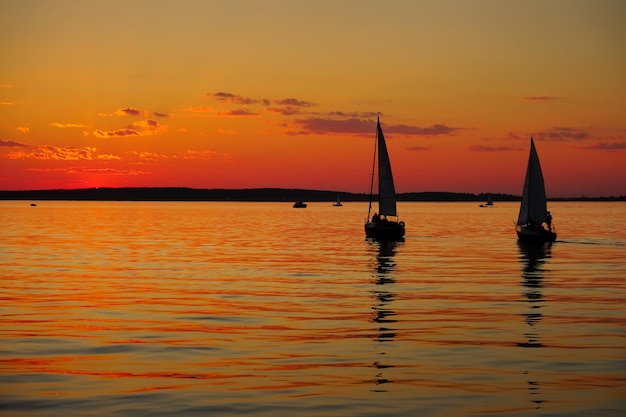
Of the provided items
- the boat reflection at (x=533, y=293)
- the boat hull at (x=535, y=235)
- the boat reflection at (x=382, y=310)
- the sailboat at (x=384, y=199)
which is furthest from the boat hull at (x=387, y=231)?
the boat reflection at (x=382, y=310)

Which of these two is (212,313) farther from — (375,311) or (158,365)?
(158,365)

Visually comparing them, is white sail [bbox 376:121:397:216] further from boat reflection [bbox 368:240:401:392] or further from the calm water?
the calm water

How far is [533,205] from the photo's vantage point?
9431cm

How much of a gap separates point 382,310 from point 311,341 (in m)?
8.67

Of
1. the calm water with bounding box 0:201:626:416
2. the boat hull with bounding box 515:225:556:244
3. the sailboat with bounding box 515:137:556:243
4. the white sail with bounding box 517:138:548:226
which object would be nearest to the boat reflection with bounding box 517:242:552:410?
the calm water with bounding box 0:201:626:416

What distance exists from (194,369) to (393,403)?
619 cm

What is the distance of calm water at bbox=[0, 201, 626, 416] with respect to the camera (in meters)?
19.8

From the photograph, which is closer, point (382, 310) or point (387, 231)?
point (382, 310)

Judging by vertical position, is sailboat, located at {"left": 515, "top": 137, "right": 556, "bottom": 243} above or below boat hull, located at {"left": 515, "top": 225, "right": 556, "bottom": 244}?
above

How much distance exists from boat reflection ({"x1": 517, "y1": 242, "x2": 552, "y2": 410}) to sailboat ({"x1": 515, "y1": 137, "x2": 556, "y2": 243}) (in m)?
2.97

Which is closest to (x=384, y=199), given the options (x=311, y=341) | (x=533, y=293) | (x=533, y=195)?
(x=533, y=195)

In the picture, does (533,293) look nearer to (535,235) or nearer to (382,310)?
(382,310)

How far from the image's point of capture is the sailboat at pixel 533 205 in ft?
305

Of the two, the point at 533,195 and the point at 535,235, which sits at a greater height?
the point at 533,195
